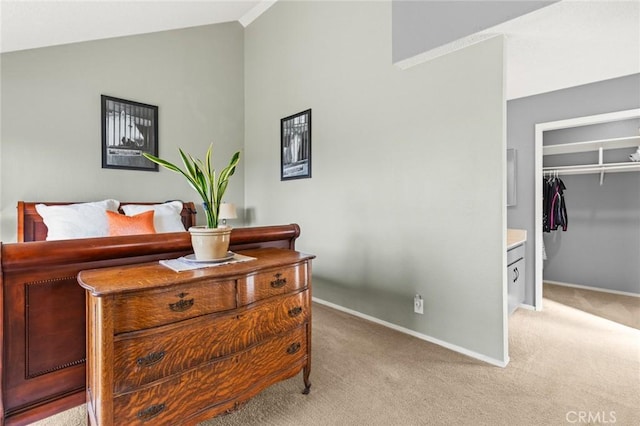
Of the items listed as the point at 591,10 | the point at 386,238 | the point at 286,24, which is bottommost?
the point at 386,238

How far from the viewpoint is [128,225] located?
2.66 metres

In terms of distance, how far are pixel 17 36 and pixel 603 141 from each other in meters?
5.89

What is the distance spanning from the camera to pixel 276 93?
4137 mm

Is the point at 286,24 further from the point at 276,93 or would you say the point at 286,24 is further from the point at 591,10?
the point at 591,10

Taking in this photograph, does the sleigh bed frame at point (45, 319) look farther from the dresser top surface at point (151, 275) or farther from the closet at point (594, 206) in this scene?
the closet at point (594, 206)

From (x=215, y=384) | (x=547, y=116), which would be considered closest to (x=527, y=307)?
(x=547, y=116)

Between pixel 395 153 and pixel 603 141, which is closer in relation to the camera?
pixel 395 153

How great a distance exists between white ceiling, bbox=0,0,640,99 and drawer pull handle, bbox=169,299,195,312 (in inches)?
93.4

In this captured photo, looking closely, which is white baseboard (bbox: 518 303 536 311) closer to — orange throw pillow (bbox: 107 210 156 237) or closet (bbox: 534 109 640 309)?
closet (bbox: 534 109 640 309)

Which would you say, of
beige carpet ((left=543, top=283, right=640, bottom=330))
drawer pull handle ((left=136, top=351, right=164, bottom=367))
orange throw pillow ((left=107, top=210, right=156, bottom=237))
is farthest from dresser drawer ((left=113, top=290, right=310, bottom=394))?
beige carpet ((left=543, top=283, right=640, bottom=330))

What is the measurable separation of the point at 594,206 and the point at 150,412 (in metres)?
5.06

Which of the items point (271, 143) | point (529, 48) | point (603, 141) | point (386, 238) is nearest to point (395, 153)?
point (386, 238)
